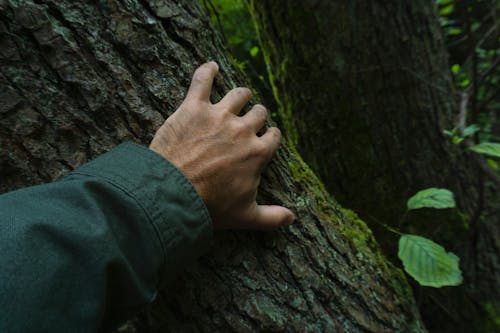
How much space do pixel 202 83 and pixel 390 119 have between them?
1.49m

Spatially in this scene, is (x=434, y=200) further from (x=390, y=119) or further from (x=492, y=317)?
(x=492, y=317)

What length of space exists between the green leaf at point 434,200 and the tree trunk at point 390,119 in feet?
2.05

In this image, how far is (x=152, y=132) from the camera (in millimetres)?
1037

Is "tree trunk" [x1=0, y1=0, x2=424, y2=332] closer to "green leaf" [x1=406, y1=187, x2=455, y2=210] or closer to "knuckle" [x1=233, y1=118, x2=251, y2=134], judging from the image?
"knuckle" [x1=233, y1=118, x2=251, y2=134]

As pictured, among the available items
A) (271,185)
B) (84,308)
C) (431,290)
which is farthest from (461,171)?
(84,308)

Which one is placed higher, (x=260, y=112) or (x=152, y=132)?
(x=152, y=132)

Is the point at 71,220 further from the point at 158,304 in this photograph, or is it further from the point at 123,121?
the point at 158,304

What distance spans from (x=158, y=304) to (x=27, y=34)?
888mm

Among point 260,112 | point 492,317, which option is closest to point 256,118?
point 260,112

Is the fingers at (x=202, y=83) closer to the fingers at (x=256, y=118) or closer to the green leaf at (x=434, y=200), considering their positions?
the fingers at (x=256, y=118)

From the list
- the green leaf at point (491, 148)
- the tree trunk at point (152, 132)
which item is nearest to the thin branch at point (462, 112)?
the green leaf at point (491, 148)

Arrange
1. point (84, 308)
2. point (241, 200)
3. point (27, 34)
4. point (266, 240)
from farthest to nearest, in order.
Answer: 1. point (266, 240)
2. point (241, 200)
3. point (27, 34)
4. point (84, 308)

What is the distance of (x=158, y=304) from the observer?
1094mm

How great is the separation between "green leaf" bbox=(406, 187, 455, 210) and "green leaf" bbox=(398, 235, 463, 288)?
172 millimetres
